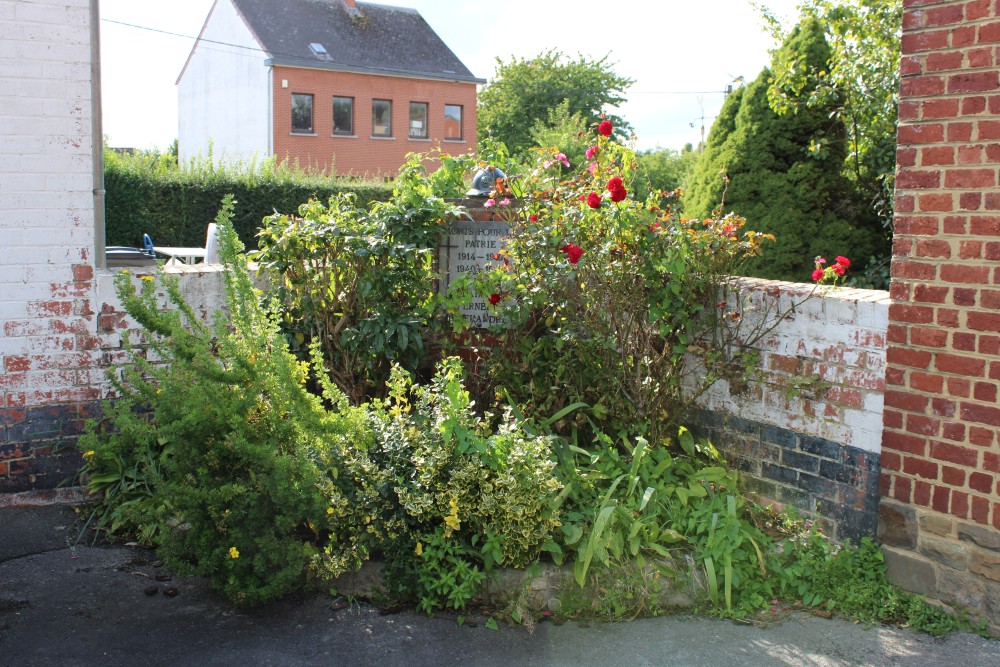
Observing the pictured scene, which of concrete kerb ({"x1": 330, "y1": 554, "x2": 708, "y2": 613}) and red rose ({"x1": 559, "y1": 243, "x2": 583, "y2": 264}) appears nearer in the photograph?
concrete kerb ({"x1": 330, "y1": 554, "x2": 708, "y2": 613})

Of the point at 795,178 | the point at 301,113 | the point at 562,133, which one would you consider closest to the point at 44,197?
the point at 795,178

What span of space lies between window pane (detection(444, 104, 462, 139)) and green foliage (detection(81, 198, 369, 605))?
3313 centimetres

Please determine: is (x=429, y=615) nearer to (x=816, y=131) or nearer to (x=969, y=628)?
(x=969, y=628)

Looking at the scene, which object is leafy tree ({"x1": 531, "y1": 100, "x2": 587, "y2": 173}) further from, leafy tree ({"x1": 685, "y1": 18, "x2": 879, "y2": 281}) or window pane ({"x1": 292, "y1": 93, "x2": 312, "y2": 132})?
leafy tree ({"x1": 685, "y1": 18, "x2": 879, "y2": 281})

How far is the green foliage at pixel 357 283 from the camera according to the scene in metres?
5.32

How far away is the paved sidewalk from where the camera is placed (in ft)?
11.7

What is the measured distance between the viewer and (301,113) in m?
32.8

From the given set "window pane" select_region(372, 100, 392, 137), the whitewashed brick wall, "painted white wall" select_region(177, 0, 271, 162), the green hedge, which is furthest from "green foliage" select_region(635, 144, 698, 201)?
the whitewashed brick wall

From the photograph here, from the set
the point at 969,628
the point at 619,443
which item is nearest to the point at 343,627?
the point at 619,443

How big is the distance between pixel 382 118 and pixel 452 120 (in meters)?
3.03

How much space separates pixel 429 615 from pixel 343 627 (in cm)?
36

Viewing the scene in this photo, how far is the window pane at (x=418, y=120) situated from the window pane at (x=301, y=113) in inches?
174

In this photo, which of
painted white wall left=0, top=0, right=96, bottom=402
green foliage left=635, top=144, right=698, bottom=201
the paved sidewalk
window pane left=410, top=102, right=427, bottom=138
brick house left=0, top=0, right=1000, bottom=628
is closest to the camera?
the paved sidewalk

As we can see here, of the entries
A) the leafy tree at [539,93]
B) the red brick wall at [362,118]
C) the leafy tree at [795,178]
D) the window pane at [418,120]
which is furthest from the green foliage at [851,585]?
the leafy tree at [539,93]
